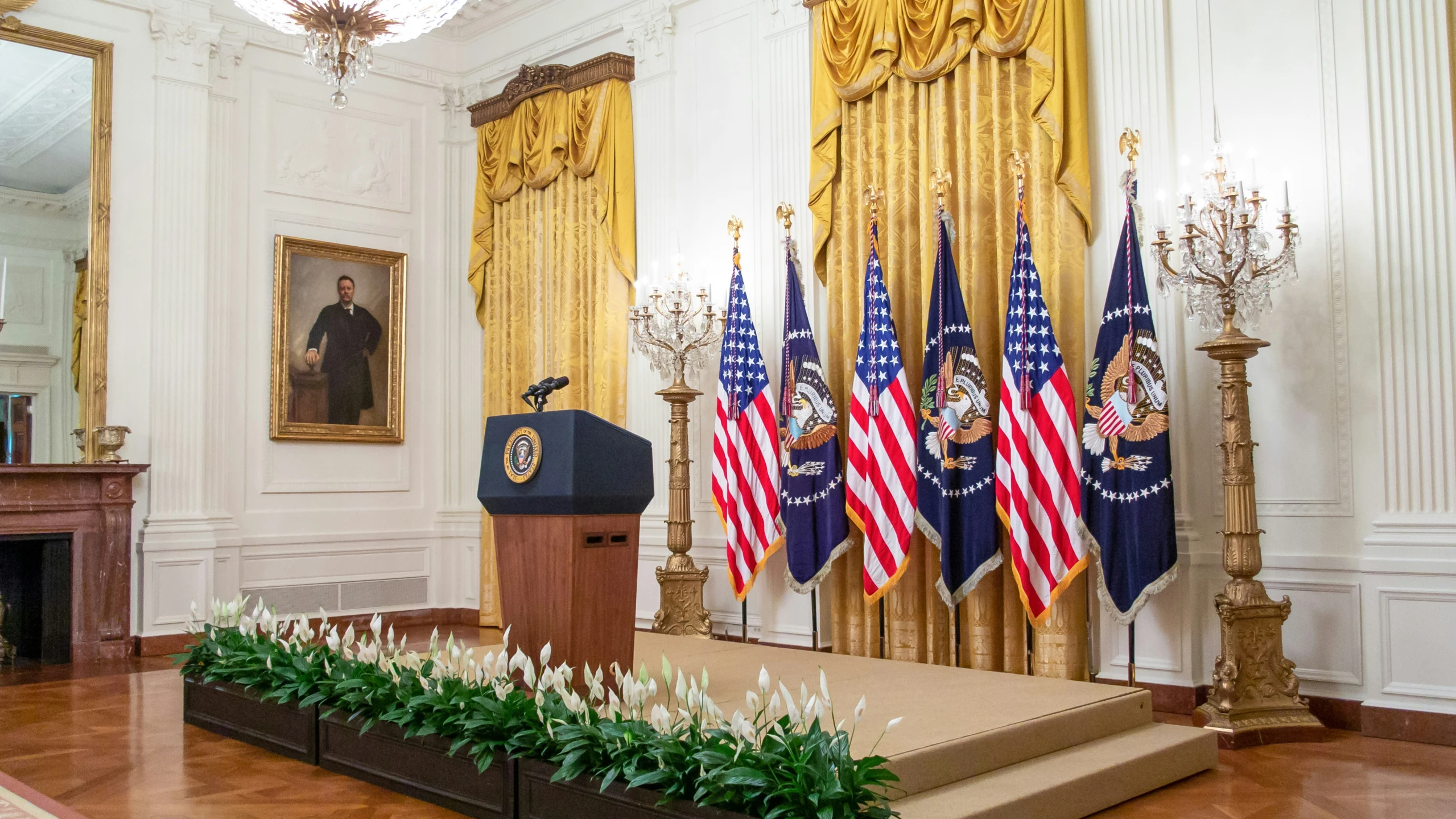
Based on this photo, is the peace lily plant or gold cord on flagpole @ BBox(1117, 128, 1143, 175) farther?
gold cord on flagpole @ BBox(1117, 128, 1143, 175)

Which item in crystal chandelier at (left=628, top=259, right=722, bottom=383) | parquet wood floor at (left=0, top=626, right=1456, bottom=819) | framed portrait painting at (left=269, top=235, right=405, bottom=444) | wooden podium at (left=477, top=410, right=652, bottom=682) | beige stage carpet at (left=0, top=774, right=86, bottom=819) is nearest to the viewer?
beige stage carpet at (left=0, top=774, right=86, bottom=819)

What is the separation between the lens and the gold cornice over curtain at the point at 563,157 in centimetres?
918

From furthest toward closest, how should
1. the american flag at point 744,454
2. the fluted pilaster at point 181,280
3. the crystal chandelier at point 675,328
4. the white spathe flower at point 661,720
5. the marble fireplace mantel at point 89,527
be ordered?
the fluted pilaster at point 181,280 → the marble fireplace mantel at point 89,527 → the crystal chandelier at point 675,328 → the american flag at point 744,454 → the white spathe flower at point 661,720

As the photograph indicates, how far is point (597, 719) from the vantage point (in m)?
3.77

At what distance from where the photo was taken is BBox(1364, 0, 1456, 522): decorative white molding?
5.27 m

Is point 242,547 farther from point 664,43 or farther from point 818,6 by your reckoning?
point 818,6

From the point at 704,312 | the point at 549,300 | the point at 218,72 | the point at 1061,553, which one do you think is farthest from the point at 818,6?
the point at 218,72

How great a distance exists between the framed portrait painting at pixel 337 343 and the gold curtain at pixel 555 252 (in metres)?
0.79

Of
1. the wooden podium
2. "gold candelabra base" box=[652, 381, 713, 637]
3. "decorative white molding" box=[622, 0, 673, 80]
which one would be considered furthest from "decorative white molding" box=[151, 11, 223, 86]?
the wooden podium

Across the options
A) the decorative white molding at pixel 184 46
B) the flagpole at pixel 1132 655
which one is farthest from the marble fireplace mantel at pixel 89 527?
the flagpole at pixel 1132 655

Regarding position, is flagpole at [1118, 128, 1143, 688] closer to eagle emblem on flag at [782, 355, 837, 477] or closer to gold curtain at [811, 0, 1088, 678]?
gold curtain at [811, 0, 1088, 678]

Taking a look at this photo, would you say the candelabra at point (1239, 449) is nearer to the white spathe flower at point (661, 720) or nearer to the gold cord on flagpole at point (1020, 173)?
the gold cord on flagpole at point (1020, 173)

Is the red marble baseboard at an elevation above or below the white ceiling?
below

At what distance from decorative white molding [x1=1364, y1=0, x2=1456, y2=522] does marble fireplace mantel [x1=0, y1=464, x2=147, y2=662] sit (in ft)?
26.5
